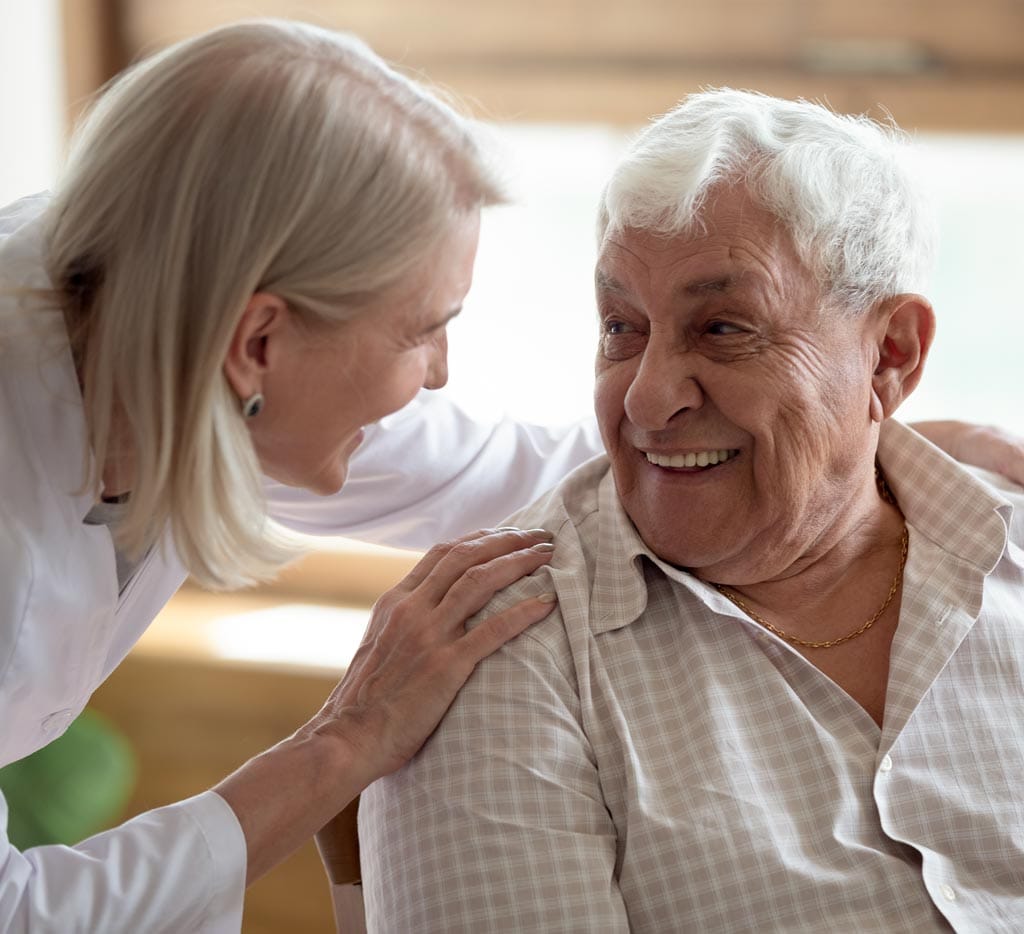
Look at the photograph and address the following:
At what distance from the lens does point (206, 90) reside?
4.00ft

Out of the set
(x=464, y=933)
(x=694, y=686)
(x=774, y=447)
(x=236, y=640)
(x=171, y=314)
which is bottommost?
(x=236, y=640)

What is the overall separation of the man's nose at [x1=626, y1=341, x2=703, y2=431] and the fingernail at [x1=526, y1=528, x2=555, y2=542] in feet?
0.56

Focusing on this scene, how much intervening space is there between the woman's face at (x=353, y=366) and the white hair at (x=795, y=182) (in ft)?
0.92

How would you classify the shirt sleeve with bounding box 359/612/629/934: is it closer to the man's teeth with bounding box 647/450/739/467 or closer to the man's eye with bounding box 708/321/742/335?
the man's teeth with bounding box 647/450/739/467

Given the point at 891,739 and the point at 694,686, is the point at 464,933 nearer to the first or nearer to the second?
the point at 694,686

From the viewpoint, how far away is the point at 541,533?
1588 millimetres

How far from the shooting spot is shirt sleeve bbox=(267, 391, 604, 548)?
1.89 m

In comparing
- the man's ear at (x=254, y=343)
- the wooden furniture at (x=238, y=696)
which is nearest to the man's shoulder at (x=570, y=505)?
the man's ear at (x=254, y=343)

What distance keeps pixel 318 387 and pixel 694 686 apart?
1.74 feet

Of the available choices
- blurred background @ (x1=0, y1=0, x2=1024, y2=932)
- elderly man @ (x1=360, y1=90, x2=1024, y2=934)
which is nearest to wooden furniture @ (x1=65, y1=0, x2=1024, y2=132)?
blurred background @ (x1=0, y1=0, x2=1024, y2=932)

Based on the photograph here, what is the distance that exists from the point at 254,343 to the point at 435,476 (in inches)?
26.6

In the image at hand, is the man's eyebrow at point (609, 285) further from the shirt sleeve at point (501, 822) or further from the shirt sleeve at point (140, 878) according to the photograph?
the shirt sleeve at point (140, 878)

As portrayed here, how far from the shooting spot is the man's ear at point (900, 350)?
164 centimetres

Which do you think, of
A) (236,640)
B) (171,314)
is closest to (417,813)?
(171,314)
